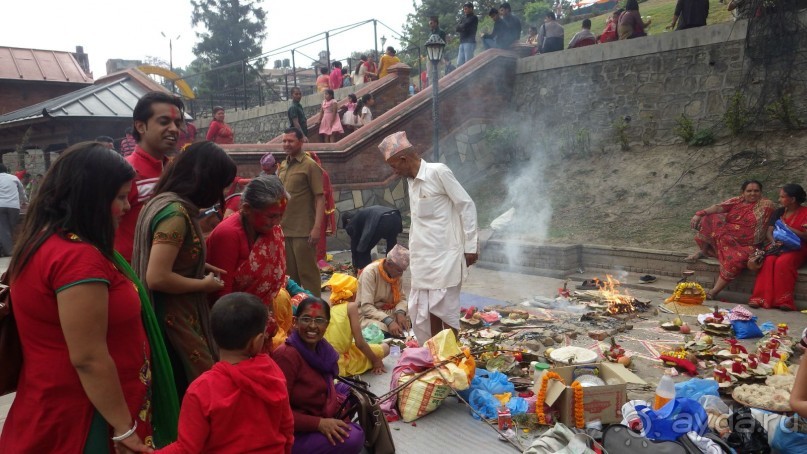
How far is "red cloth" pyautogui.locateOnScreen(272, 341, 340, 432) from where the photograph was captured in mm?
3270

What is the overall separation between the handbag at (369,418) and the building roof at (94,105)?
12.8 meters

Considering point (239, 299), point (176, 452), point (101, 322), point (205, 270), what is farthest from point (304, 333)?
point (101, 322)

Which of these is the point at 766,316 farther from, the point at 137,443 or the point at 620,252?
the point at 137,443

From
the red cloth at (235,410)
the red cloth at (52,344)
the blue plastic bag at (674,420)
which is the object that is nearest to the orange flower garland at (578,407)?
the blue plastic bag at (674,420)

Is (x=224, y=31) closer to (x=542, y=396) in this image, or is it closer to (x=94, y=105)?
(x=94, y=105)

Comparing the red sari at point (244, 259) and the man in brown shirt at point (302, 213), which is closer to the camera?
the red sari at point (244, 259)

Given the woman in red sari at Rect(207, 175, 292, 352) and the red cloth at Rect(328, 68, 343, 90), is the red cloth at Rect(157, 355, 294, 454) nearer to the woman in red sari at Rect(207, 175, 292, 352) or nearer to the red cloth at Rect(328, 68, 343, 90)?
the woman in red sari at Rect(207, 175, 292, 352)

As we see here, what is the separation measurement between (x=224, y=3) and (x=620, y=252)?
3782cm

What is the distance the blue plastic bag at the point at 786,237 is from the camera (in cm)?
670

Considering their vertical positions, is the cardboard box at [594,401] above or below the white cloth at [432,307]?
below

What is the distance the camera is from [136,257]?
2588mm

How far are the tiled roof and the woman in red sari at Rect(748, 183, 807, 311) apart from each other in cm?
1394

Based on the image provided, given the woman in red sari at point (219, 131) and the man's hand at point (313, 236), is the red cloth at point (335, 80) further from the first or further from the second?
the man's hand at point (313, 236)

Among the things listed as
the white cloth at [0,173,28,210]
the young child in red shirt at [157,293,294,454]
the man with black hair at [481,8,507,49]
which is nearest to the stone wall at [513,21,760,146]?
the man with black hair at [481,8,507,49]
